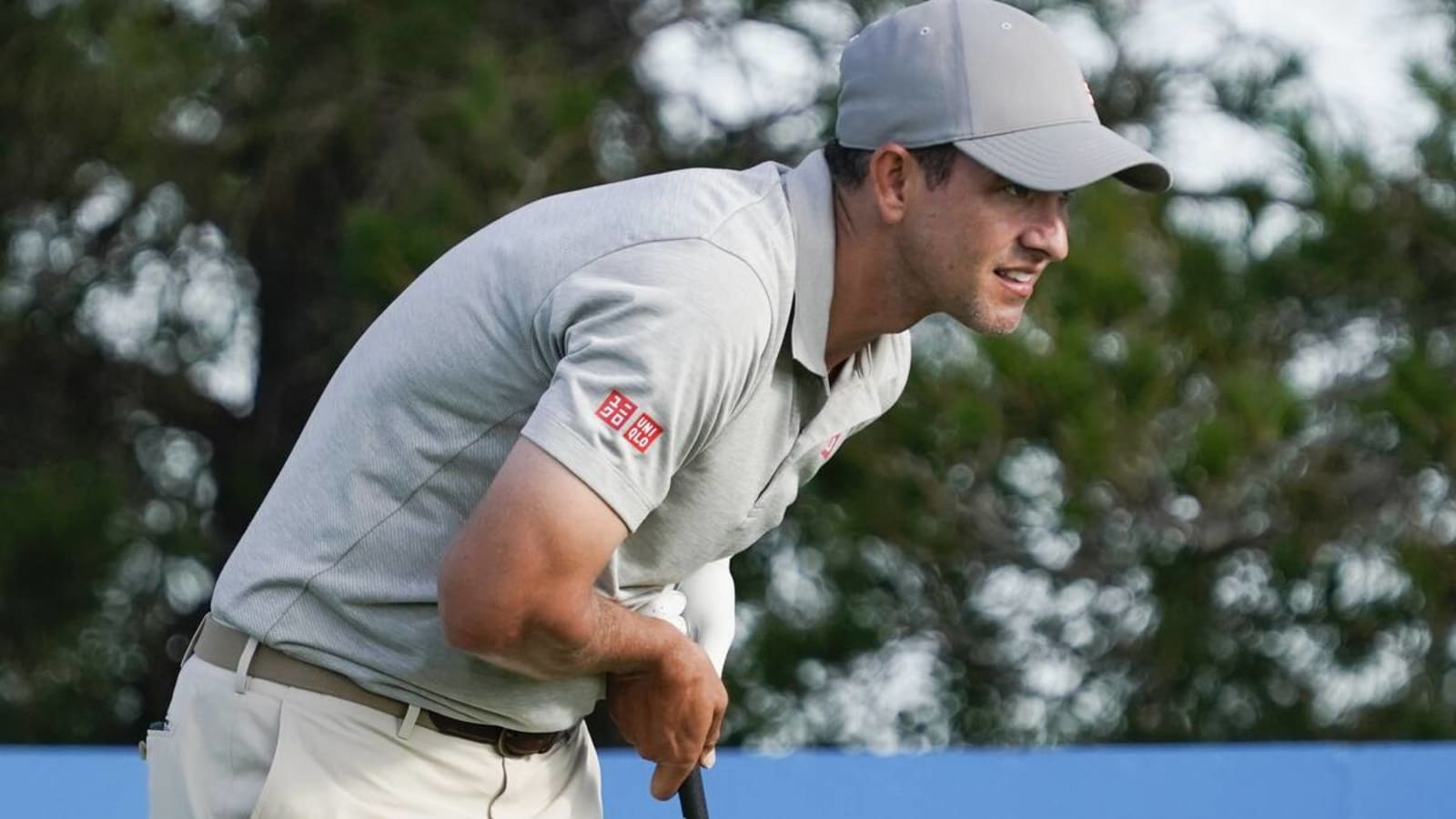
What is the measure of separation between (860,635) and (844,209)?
4.16 meters

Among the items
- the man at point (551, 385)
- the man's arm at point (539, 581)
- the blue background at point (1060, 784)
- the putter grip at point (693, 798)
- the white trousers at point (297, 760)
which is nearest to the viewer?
the man's arm at point (539, 581)

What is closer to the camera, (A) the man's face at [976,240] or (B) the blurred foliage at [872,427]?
(A) the man's face at [976,240]

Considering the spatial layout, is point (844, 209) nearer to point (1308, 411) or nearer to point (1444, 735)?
point (1308, 411)

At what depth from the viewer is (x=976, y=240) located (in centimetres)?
184

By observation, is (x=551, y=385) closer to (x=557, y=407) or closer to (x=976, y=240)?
(x=557, y=407)

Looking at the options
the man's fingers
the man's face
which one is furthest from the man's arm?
the man's face

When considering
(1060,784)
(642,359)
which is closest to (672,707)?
(642,359)

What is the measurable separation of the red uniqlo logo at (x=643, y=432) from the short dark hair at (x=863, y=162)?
0.37m

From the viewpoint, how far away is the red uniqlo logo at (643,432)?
160 cm

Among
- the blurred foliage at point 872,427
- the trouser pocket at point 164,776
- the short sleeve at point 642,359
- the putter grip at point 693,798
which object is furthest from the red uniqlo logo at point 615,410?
the blurred foliage at point 872,427

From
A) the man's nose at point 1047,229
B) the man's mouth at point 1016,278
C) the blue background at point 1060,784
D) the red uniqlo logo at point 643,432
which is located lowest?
the blue background at point 1060,784

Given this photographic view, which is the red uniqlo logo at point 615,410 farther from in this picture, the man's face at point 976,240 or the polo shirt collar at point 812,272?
the man's face at point 976,240

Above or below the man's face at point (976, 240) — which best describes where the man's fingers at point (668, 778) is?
below

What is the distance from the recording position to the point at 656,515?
182cm
